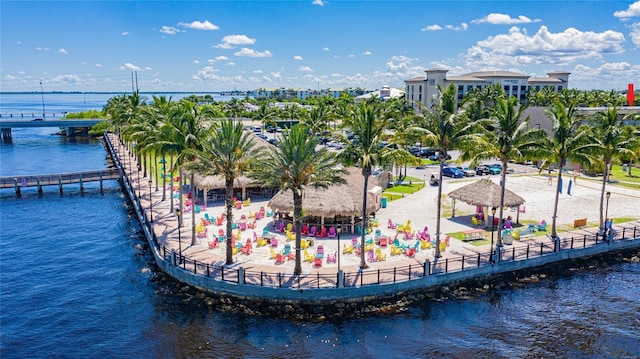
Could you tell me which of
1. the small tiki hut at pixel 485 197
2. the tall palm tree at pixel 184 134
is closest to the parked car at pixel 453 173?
the small tiki hut at pixel 485 197

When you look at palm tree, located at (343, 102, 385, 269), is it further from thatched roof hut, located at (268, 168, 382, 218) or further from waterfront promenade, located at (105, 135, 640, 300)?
thatched roof hut, located at (268, 168, 382, 218)

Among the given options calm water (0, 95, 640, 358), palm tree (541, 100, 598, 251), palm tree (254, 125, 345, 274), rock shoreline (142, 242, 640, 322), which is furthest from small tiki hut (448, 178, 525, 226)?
palm tree (254, 125, 345, 274)

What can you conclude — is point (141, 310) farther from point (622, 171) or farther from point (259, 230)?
point (622, 171)

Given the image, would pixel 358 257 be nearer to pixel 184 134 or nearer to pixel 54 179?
pixel 184 134

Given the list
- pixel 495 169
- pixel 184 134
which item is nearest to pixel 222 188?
pixel 184 134

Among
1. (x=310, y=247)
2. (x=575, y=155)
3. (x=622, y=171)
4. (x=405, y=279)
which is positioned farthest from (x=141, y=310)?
(x=622, y=171)

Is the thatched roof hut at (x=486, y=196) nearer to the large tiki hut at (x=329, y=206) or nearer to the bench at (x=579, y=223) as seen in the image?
the bench at (x=579, y=223)
